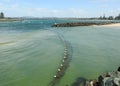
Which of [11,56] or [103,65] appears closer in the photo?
[103,65]

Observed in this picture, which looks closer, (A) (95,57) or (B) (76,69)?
(B) (76,69)

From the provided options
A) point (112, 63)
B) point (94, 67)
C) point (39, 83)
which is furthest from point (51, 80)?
point (112, 63)

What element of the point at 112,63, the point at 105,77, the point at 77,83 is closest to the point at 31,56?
the point at 112,63

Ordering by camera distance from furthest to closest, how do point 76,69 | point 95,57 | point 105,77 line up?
point 95,57 < point 76,69 < point 105,77

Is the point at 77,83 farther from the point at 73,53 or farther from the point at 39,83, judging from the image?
the point at 73,53

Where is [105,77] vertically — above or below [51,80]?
above

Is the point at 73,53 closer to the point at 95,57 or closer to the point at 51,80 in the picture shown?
the point at 95,57

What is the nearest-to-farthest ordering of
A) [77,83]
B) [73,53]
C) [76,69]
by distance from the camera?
[77,83] → [76,69] → [73,53]

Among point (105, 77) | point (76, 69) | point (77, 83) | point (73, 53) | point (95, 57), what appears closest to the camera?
point (105, 77)

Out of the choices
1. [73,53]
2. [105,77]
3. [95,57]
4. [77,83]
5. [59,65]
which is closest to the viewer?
[105,77]
